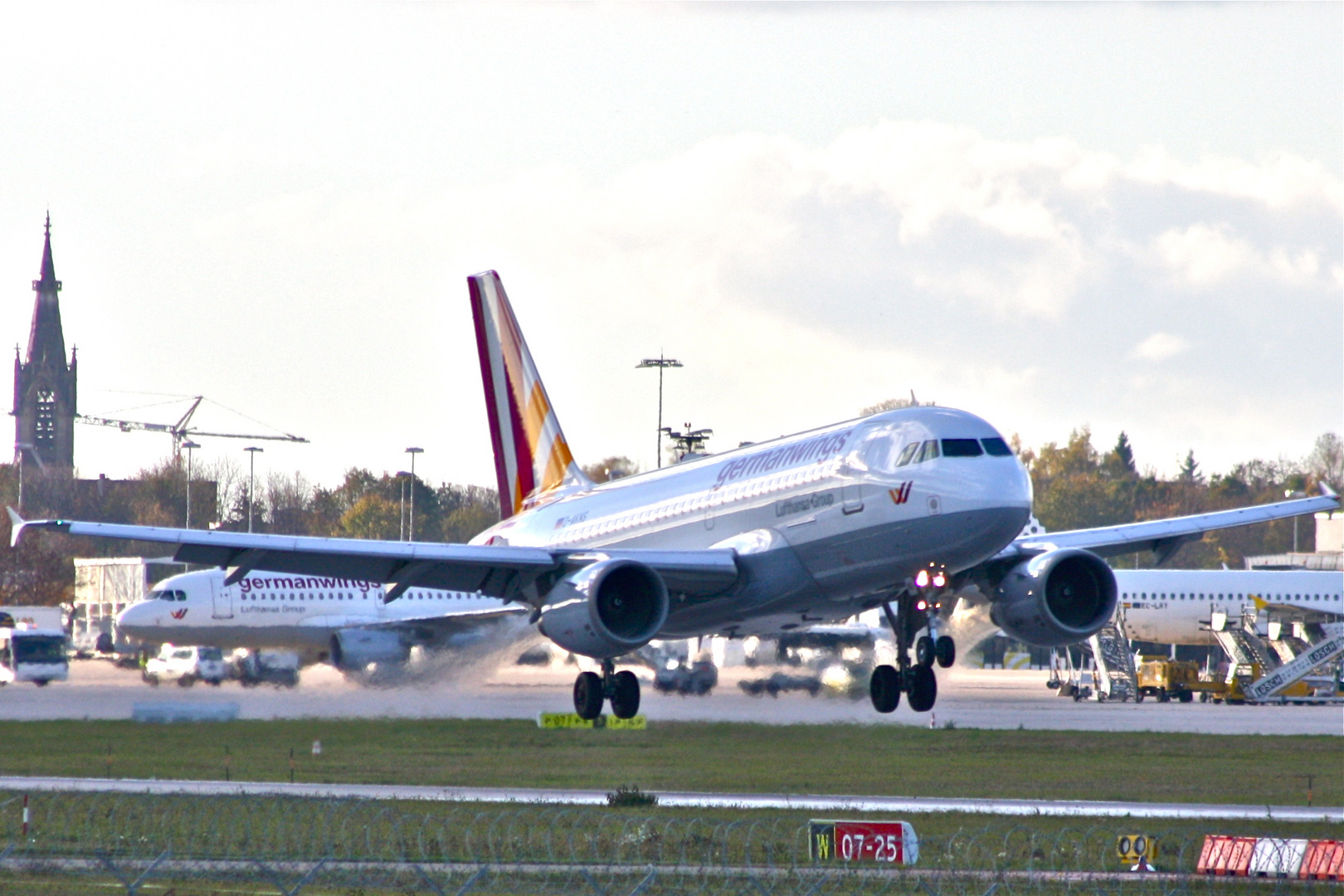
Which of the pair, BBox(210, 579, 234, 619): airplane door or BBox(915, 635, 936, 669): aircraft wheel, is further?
BBox(210, 579, 234, 619): airplane door

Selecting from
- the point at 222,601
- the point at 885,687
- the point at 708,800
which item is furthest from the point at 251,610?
the point at 885,687

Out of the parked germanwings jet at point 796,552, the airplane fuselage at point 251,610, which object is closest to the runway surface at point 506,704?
the airplane fuselage at point 251,610

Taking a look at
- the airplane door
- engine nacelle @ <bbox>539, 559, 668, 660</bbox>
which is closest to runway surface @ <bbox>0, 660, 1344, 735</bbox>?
the airplane door

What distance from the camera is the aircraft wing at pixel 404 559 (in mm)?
34125

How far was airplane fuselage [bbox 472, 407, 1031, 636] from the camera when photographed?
99.2 ft

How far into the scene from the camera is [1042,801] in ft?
Result: 130

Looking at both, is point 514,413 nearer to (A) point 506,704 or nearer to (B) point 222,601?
(A) point 506,704

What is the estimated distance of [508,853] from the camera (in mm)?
30141

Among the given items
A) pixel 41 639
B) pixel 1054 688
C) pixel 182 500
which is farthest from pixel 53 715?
pixel 182 500

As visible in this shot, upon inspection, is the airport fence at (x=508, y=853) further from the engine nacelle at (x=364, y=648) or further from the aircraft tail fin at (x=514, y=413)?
the engine nacelle at (x=364, y=648)

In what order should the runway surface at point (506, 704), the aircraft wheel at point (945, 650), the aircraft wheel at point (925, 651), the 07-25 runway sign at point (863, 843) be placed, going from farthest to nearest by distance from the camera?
the runway surface at point (506, 704), the aircraft wheel at point (925, 651), the aircraft wheel at point (945, 650), the 07-25 runway sign at point (863, 843)

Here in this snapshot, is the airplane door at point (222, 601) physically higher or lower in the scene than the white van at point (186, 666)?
higher

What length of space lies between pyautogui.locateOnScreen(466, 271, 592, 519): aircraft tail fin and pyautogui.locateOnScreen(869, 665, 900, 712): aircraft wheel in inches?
495

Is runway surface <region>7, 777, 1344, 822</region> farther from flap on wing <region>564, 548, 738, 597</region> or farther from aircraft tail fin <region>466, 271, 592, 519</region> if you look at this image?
aircraft tail fin <region>466, 271, 592, 519</region>
